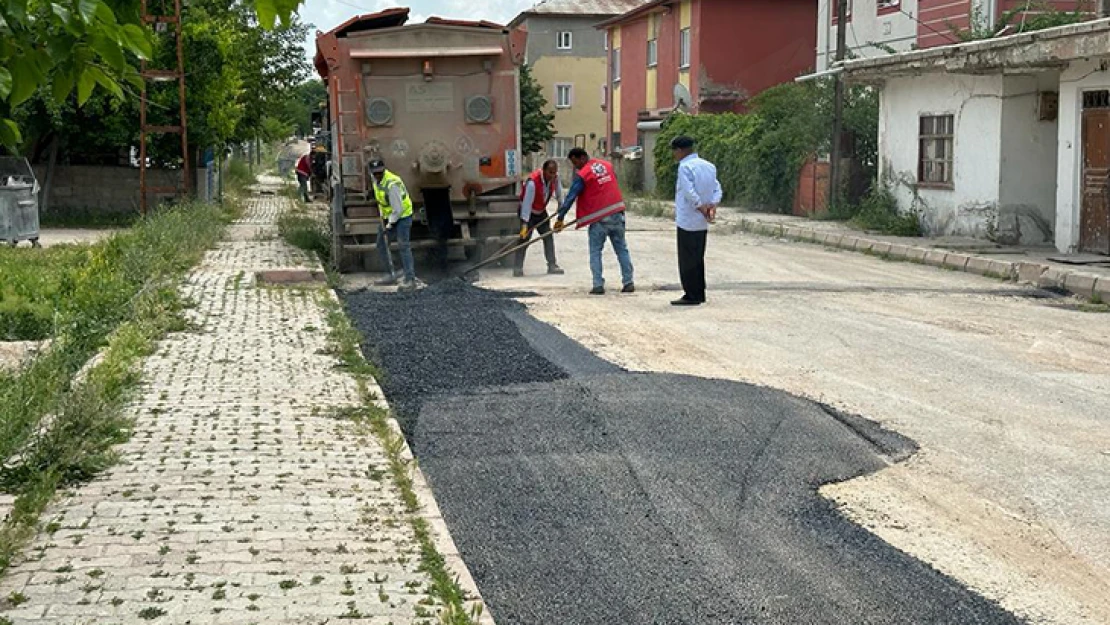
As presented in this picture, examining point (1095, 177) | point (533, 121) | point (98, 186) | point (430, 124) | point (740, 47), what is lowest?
point (98, 186)

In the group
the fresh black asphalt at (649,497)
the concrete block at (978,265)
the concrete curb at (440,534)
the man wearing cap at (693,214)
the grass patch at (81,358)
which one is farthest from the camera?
the concrete block at (978,265)

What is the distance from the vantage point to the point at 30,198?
22.4m

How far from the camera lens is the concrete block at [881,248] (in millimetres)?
21031

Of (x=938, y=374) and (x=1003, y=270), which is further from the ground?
(x=1003, y=270)

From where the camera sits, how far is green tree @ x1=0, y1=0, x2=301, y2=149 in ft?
10.8

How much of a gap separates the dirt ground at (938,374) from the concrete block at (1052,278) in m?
0.55

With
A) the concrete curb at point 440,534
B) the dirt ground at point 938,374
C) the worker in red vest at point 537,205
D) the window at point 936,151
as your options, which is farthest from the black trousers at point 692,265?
the window at point 936,151

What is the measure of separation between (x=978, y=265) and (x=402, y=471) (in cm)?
1323

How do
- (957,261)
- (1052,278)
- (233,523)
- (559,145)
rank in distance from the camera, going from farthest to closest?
(559,145) → (957,261) → (1052,278) → (233,523)

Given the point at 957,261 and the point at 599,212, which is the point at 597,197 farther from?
the point at 957,261

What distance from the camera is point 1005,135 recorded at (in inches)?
819

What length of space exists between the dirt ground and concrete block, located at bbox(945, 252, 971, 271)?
0.36 meters

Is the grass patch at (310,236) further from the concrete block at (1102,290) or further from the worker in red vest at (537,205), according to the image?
the concrete block at (1102,290)

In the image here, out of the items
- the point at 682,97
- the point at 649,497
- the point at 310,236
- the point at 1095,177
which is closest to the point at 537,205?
the point at 310,236
